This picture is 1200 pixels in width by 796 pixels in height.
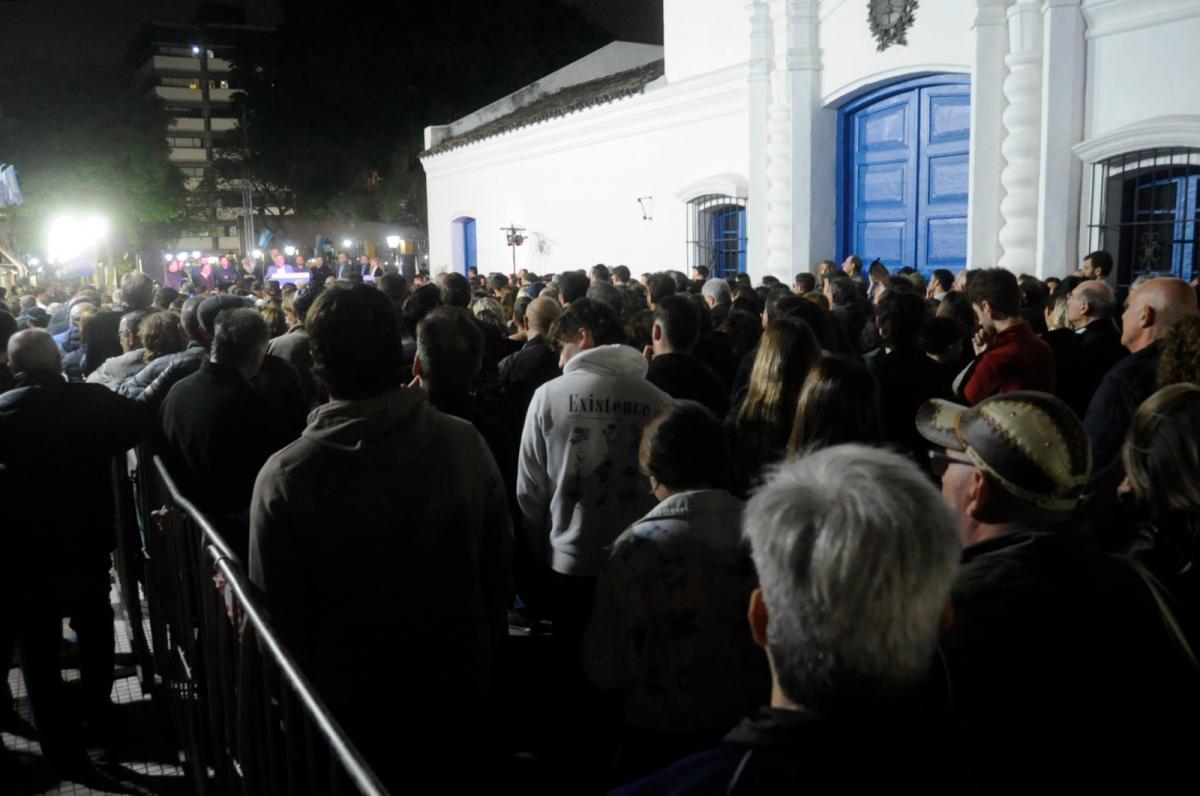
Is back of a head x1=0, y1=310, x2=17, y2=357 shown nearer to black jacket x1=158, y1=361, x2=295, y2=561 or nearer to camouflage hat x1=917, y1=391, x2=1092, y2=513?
black jacket x1=158, y1=361, x2=295, y2=561

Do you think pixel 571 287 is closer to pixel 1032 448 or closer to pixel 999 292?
pixel 999 292

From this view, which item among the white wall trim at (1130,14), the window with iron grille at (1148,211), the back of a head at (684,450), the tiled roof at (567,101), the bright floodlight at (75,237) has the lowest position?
→ the back of a head at (684,450)

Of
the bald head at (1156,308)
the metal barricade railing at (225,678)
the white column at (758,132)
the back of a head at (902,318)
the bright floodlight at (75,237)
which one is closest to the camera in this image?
the metal barricade railing at (225,678)

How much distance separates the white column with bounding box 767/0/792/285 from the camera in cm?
1312

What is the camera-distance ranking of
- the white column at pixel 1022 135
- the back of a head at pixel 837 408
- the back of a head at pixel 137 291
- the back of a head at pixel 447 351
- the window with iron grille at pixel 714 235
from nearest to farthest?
1. the back of a head at pixel 837 408
2. the back of a head at pixel 447 351
3. the back of a head at pixel 137 291
4. the white column at pixel 1022 135
5. the window with iron grille at pixel 714 235

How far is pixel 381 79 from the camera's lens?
35719mm

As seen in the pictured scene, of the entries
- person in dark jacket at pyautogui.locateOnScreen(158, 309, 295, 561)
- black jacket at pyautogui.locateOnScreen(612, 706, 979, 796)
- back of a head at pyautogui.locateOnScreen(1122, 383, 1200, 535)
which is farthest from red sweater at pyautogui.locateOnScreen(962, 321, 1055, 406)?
black jacket at pyautogui.locateOnScreen(612, 706, 979, 796)

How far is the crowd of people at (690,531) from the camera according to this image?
1310 mm

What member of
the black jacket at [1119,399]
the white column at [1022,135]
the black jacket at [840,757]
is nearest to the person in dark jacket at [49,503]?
the black jacket at [840,757]

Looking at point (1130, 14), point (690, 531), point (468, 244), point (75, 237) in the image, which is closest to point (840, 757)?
point (690, 531)

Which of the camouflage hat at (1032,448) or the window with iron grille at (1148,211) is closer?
the camouflage hat at (1032,448)

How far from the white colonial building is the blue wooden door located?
190 cm

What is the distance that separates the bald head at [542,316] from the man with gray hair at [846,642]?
423cm

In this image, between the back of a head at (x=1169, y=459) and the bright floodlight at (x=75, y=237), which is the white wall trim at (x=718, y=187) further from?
the bright floodlight at (x=75, y=237)
